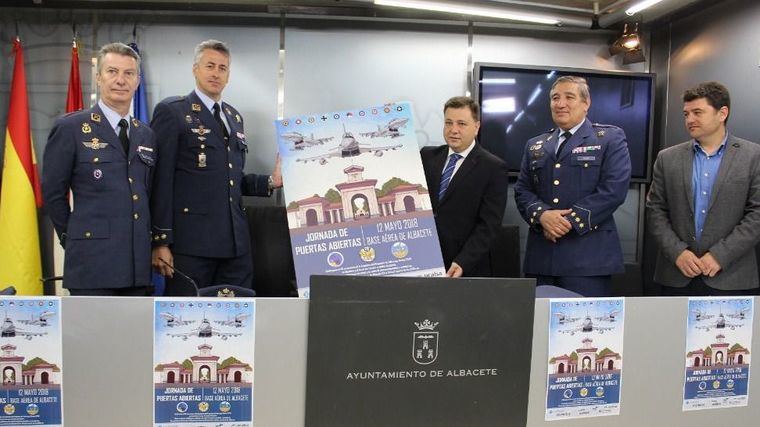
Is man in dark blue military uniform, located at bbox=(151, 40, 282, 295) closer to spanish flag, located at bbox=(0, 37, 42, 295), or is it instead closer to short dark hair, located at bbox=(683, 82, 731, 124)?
spanish flag, located at bbox=(0, 37, 42, 295)

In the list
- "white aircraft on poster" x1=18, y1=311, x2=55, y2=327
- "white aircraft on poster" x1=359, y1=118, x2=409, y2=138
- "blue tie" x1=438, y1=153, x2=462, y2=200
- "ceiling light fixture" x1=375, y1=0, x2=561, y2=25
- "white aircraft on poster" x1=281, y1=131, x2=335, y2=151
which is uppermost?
"ceiling light fixture" x1=375, y1=0, x2=561, y2=25

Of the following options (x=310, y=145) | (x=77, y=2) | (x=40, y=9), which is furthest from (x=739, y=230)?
(x=40, y=9)

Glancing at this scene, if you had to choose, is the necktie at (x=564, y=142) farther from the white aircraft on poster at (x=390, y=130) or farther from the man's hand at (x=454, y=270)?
the white aircraft on poster at (x=390, y=130)

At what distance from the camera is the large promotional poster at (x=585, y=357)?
3.01 feet

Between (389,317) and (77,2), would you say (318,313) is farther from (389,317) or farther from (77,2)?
(77,2)

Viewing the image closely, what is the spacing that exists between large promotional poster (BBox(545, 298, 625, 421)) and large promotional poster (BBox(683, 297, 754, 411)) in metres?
0.14

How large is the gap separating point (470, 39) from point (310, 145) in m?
2.74

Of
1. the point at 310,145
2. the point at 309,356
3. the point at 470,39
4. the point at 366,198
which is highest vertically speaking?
the point at 470,39

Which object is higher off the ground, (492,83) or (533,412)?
(492,83)

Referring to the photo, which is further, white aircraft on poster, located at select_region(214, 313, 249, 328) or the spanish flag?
the spanish flag

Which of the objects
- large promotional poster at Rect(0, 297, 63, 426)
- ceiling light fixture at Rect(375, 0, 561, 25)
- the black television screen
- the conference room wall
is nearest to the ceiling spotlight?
the black television screen

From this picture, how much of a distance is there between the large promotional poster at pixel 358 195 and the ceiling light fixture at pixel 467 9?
1.99 metres

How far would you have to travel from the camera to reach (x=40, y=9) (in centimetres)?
391

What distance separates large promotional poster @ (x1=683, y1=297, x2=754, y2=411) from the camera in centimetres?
98
